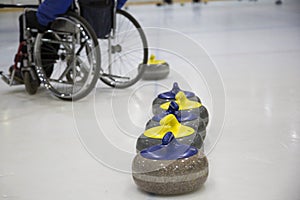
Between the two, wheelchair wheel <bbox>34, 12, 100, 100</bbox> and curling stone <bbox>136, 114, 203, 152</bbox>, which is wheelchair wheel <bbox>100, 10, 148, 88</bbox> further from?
curling stone <bbox>136, 114, 203, 152</bbox>

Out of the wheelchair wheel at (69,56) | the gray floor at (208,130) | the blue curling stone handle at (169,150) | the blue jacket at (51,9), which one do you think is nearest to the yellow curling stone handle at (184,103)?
the gray floor at (208,130)

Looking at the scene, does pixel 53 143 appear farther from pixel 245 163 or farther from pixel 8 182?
pixel 245 163

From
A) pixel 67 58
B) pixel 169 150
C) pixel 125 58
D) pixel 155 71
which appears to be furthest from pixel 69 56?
pixel 169 150

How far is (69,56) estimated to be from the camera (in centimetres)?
326

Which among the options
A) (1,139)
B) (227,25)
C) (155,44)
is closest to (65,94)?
(1,139)

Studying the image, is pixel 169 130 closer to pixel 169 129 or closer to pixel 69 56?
pixel 169 129

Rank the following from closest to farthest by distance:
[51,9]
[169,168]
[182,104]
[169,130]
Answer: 1. [169,168]
2. [169,130]
3. [182,104]
4. [51,9]

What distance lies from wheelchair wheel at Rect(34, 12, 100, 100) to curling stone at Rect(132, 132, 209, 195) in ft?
4.20

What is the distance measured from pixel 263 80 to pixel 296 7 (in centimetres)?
512

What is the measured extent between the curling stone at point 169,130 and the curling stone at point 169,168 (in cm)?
14

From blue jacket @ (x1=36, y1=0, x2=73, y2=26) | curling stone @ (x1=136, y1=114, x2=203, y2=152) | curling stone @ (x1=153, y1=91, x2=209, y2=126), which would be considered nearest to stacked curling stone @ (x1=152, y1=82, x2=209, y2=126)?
curling stone @ (x1=153, y1=91, x2=209, y2=126)

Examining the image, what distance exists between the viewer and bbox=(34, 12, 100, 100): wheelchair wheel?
3113mm

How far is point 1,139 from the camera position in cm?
262

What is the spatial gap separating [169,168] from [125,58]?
2.59m
